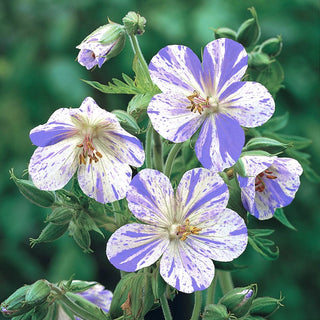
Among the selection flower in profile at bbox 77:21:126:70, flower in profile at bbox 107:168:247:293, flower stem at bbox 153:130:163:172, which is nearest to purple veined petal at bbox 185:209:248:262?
flower in profile at bbox 107:168:247:293

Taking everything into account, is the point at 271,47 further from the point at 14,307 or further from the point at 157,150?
the point at 14,307

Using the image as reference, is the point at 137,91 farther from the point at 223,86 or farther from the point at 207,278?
the point at 207,278

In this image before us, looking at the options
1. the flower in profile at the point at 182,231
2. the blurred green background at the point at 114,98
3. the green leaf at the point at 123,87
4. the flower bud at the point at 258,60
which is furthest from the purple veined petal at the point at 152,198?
the blurred green background at the point at 114,98

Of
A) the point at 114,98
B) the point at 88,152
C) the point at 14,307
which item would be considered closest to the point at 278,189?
the point at 88,152

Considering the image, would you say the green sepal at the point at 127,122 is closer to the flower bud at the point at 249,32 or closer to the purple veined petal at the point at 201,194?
the purple veined petal at the point at 201,194

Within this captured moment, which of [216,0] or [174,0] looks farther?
[174,0]

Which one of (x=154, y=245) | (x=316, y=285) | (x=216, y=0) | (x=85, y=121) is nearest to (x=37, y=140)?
(x=85, y=121)
